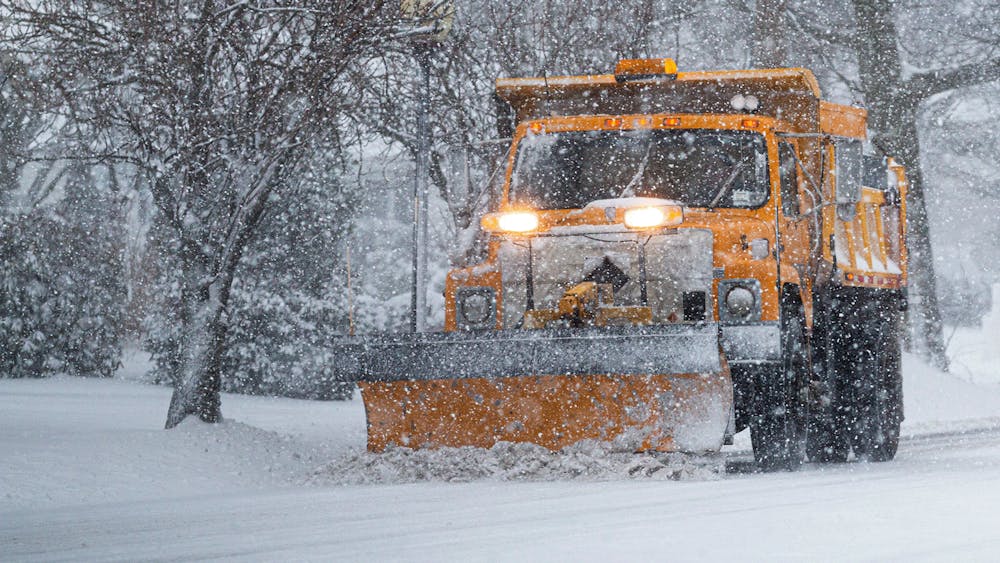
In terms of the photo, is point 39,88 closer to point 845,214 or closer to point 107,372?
point 845,214

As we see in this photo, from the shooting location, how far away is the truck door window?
9367 millimetres

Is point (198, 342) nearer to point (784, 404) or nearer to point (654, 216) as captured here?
point (654, 216)

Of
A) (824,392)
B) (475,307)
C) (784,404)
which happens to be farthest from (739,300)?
(824,392)

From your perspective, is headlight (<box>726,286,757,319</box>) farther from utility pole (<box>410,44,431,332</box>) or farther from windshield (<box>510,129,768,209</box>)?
utility pole (<box>410,44,431,332</box>)


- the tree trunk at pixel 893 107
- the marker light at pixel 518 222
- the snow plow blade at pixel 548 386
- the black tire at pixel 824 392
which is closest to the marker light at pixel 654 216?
the marker light at pixel 518 222

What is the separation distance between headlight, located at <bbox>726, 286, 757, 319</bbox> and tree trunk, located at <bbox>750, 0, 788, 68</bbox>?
12002 mm

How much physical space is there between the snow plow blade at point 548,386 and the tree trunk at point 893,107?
13.9 metres

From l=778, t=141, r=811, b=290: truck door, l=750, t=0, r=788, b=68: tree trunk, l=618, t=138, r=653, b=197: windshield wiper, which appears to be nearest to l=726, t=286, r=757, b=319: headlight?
l=778, t=141, r=811, b=290: truck door

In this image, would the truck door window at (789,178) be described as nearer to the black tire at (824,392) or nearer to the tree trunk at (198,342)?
the black tire at (824,392)

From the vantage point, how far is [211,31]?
10.2 meters

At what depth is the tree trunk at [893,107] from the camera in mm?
21156

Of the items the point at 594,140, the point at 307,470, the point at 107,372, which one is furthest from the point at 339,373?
the point at 107,372

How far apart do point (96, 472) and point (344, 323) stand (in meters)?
9.53

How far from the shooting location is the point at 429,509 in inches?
267
